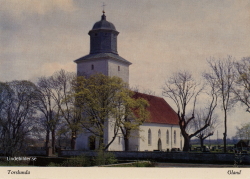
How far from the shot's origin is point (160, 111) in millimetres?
55938

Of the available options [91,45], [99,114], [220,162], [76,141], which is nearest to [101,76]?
[99,114]

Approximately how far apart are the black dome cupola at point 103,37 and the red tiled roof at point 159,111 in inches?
343

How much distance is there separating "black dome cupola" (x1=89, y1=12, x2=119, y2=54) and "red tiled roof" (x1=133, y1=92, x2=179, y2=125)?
8722mm

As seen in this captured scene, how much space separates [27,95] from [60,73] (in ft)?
16.5

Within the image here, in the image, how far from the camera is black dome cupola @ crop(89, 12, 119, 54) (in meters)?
43.2

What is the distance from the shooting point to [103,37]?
1706 inches

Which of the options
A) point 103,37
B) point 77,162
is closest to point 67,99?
point 103,37

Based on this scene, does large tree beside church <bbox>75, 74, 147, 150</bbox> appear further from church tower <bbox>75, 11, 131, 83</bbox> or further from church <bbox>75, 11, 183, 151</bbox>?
church tower <bbox>75, 11, 131, 83</bbox>

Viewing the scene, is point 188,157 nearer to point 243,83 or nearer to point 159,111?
point 243,83

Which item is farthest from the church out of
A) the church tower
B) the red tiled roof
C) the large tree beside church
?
the large tree beside church

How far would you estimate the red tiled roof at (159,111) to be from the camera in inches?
2029

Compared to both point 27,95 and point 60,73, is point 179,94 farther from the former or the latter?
point 27,95

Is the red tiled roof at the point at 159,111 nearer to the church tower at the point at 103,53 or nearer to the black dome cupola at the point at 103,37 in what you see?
the church tower at the point at 103,53
